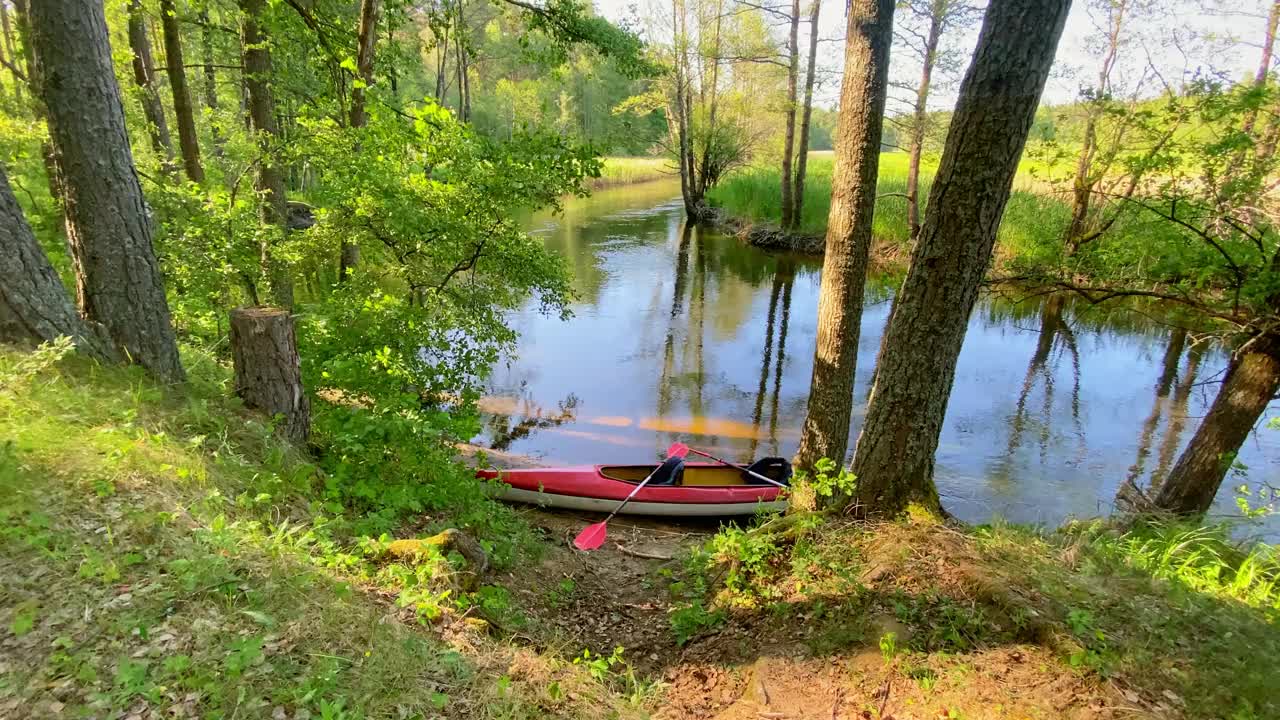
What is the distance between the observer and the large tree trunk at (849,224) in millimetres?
3592

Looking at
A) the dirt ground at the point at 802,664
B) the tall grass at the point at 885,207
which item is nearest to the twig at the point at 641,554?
the dirt ground at the point at 802,664

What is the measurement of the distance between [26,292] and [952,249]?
4497 mm

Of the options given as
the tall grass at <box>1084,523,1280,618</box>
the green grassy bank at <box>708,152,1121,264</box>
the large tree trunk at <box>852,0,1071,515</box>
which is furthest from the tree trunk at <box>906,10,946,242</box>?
the large tree trunk at <box>852,0,1071,515</box>

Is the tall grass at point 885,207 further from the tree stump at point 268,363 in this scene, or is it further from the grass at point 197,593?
the grass at point 197,593

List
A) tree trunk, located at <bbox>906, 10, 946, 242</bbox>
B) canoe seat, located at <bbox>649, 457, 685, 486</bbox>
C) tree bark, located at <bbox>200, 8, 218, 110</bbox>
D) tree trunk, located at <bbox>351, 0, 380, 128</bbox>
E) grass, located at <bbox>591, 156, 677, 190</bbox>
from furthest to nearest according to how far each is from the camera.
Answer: grass, located at <bbox>591, 156, 677, 190</bbox> → tree trunk, located at <bbox>906, 10, 946, 242</bbox> → tree bark, located at <bbox>200, 8, 218, 110</bbox> → tree trunk, located at <bbox>351, 0, 380, 128</bbox> → canoe seat, located at <bbox>649, 457, 685, 486</bbox>

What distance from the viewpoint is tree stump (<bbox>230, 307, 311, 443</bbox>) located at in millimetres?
3436

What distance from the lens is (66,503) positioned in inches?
88.1

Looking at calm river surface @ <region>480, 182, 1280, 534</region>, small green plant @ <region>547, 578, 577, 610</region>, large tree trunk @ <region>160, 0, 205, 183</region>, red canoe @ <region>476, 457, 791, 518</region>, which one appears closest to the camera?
small green plant @ <region>547, 578, 577, 610</region>

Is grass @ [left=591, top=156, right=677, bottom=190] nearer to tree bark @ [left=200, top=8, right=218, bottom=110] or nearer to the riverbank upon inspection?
tree bark @ [left=200, top=8, right=218, bottom=110]

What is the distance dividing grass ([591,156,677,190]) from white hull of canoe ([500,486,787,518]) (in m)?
29.7

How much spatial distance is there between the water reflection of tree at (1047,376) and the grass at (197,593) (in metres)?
7.59

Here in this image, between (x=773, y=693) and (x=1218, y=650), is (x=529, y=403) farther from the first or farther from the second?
(x=1218, y=650)

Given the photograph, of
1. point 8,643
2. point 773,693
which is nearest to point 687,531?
point 773,693

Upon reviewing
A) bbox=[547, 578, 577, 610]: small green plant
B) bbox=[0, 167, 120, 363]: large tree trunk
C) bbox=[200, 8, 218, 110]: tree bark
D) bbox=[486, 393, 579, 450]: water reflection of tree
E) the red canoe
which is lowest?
bbox=[486, 393, 579, 450]: water reflection of tree
